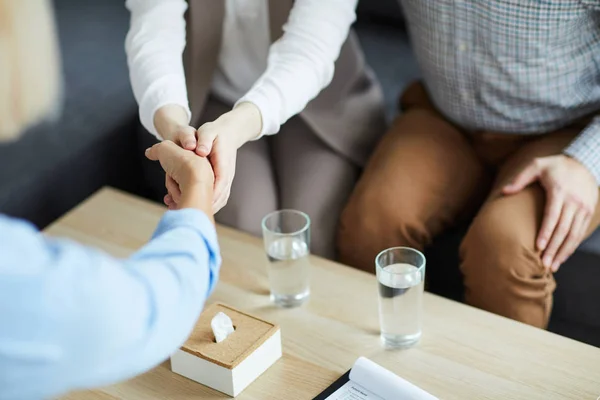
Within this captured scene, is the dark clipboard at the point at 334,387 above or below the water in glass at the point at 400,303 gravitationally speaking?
below

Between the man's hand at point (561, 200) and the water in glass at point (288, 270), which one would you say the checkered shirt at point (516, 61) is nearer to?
the man's hand at point (561, 200)

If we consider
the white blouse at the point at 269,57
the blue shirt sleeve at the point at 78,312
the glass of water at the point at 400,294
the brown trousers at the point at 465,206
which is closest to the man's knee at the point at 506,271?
the brown trousers at the point at 465,206

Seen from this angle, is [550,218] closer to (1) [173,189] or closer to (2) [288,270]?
(2) [288,270]

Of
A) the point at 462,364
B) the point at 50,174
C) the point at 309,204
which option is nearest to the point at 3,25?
the point at 50,174

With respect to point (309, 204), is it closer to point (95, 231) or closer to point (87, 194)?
point (95, 231)

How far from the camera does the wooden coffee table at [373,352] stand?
→ 3.67 ft

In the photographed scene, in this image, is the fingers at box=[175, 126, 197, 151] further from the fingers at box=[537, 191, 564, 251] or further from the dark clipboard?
the fingers at box=[537, 191, 564, 251]

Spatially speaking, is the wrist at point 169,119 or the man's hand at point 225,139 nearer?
the man's hand at point 225,139

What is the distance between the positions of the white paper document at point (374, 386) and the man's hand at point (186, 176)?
0.30m

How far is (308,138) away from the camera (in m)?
1.73

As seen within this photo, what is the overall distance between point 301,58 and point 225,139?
0.88 ft

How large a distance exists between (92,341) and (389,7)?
1657mm

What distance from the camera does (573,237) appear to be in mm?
1420

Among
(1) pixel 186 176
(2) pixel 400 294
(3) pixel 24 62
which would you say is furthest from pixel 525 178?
(3) pixel 24 62
